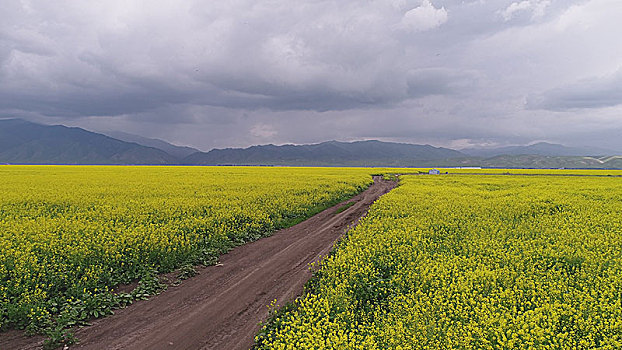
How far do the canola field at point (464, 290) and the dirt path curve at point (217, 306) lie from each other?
95 cm

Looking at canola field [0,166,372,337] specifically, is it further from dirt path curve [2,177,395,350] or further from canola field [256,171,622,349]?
canola field [256,171,622,349]

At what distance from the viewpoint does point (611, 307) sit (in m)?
7.30

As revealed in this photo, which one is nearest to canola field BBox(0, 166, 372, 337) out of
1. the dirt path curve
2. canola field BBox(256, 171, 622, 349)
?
the dirt path curve

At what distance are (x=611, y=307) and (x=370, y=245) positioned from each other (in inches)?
268

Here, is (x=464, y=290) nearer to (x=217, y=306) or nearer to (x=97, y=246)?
(x=217, y=306)

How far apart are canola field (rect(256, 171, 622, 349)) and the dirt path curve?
95 cm

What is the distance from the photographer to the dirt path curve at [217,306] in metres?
8.35

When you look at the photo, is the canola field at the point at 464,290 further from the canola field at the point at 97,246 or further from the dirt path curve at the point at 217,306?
the canola field at the point at 97,246

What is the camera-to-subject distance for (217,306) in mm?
10148

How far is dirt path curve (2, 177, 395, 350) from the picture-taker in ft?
27.4

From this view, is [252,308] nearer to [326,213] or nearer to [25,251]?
[25,251]

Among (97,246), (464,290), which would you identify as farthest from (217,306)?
(464,290)

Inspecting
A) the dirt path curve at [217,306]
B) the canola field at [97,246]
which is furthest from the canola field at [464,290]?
the canola field at [97,246]

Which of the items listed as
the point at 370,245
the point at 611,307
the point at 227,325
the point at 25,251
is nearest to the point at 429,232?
the point at 370,245
